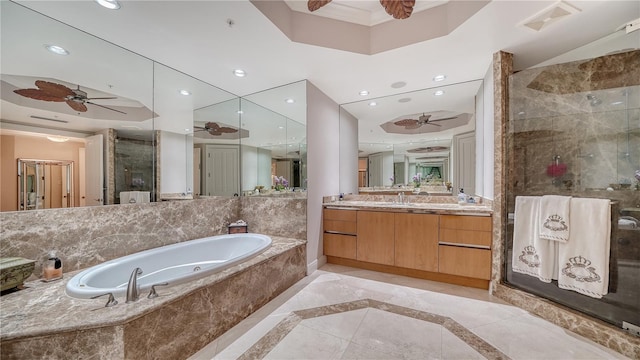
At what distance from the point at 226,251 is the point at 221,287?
1199 mm

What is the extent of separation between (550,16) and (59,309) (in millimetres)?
3875

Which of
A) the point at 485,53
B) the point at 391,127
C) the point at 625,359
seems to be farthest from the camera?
the point at 391,127

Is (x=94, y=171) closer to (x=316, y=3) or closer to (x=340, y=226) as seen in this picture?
(x=316, y=3)

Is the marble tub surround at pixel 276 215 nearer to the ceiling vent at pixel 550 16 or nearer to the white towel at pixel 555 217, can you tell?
the white towel at pixel 555 217

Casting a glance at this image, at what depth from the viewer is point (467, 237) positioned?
246 cm

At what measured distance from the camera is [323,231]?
3.28 metres

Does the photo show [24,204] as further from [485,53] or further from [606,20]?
[606,20]

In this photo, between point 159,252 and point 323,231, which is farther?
point 323,231

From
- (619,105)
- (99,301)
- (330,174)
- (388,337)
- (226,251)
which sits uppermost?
(619,105)

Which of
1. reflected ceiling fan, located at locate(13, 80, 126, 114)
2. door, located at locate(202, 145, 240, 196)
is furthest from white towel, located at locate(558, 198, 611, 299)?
reflected ceiling fan, located at locate(13, 80, 126, 114)

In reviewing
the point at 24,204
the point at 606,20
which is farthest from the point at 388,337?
the point at 606,20

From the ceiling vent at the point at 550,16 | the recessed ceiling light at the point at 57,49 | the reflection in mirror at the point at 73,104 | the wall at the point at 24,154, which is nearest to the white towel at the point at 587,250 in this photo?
the ceiling vent at the point at 550,16

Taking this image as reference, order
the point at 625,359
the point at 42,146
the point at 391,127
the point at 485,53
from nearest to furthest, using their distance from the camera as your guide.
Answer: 1. the point at 625,359
2. the point at 42,146
3. the point at 485,53
4. the point at 391,127

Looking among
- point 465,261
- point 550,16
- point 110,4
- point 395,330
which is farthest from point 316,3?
point 465,261
